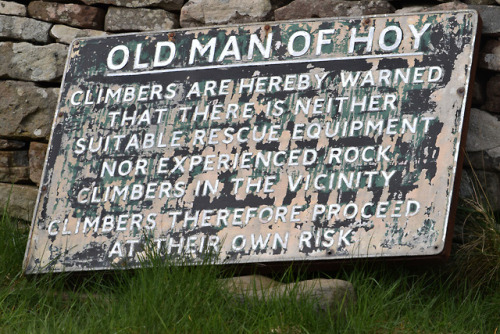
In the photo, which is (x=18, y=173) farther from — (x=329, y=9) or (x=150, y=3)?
(x=329, y=9)

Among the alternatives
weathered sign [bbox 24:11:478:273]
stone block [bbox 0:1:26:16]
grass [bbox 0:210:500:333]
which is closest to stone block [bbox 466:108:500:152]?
weathered sign [bbox 24:11:478:273]

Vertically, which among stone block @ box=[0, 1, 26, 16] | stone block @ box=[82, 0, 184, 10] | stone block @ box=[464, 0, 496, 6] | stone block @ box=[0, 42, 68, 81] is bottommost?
stone block @ box=[0, 42, 68, 81]

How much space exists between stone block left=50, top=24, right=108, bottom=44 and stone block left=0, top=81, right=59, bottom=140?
0.28 m

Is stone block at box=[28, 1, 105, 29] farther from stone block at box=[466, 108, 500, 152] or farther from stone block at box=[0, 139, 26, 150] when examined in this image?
stone block at box=[466, 108, 500, 152]

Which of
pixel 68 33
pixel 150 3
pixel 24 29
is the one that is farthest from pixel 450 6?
pixel 24 29

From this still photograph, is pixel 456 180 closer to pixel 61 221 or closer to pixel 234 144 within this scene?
pixel 234 144

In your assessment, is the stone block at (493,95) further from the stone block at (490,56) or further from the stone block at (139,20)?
the stone block at (139,20)

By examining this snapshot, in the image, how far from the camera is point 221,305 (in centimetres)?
273

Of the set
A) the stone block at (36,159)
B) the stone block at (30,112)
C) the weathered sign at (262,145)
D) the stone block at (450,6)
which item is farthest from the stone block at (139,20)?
the stone block at (450,6)

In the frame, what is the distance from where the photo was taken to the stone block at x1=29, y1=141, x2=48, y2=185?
4.02 m

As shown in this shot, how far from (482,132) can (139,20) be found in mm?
1829

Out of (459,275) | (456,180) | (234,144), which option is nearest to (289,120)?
(234,144)

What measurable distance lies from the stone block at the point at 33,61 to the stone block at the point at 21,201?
61 centimetres

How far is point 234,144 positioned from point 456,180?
0.97 metres
